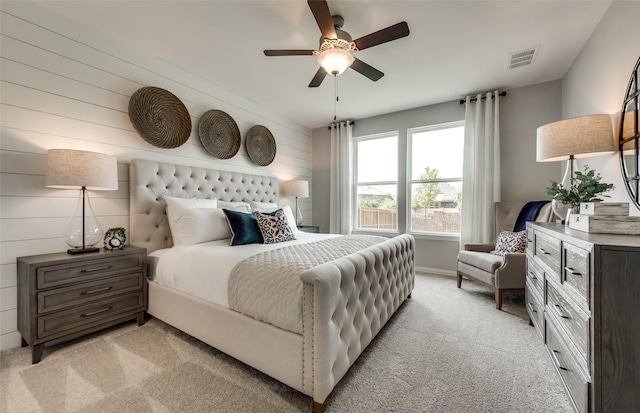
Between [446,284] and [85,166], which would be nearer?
[85,166]

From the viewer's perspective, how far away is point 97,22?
221cm

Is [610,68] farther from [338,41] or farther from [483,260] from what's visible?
[338,41]

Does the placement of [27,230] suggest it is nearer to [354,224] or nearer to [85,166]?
[85,166]

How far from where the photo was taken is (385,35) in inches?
74.0

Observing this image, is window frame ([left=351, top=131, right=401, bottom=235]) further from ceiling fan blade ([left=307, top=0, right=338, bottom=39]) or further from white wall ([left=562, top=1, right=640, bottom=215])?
ceiling fan blade ([left=307, top=0, right=338, bottom=39])

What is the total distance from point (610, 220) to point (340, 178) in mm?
3651

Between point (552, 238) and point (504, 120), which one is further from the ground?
point (504, 120)

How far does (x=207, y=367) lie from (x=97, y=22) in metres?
2.94

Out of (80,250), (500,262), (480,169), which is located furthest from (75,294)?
(480,169)

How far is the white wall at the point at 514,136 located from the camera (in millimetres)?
3287

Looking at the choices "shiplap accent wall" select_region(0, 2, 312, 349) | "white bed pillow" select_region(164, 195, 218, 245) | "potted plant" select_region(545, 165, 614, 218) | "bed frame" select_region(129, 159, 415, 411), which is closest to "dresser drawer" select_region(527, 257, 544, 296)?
"potted plant" select_region(545, 165, 614, 218)

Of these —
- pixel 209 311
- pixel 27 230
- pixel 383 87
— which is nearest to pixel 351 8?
pixel 383 87

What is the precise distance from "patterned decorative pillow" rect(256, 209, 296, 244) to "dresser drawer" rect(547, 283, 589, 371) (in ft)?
6.98

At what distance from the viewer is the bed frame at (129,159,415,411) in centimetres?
133
